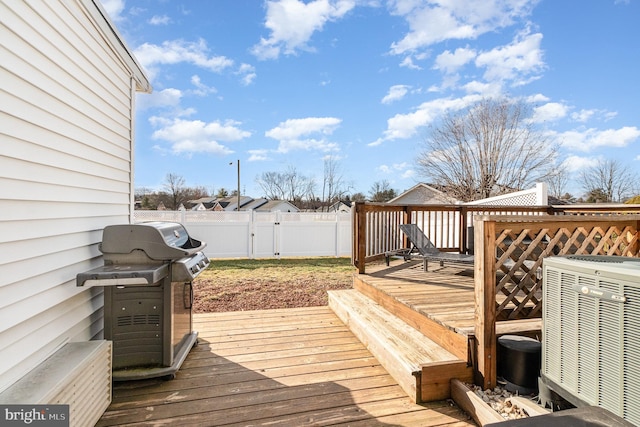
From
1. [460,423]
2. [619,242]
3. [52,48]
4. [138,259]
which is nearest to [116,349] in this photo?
[138,259]

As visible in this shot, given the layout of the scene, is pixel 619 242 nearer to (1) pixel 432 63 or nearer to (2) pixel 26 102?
(2) pixel 26 102

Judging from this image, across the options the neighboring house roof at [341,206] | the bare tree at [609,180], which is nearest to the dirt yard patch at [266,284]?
the neighboring house roof at [341,206]

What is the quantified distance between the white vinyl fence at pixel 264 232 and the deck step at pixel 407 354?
6.94 metres

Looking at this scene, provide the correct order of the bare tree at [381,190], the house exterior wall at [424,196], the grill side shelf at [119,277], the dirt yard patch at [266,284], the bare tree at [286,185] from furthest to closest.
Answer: the bare tree at [381,190] < the bare tree at [286,185] < the house exterior wall at [424,196] < the dirt yard patch at [266,284] < the grill side shelf at [119,277]

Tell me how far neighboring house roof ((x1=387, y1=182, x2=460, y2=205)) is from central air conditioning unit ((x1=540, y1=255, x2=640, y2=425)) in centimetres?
1669

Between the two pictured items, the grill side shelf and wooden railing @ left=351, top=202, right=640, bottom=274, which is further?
wooden railing @ left=351, top=202, right=640, bottom=274

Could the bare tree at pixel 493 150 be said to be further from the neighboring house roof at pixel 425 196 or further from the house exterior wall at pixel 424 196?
the house exterior wall at pixel 424 196

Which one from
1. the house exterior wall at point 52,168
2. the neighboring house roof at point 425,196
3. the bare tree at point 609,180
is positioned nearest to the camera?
the house exterior wall at point 52,168

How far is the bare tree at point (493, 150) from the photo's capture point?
16484 mm

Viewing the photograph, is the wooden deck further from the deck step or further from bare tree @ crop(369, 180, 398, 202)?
bare tree @ crop(369, 180, 398, 202)

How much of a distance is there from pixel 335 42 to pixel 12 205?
1010cm

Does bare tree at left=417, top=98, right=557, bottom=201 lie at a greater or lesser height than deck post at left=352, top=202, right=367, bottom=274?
greater

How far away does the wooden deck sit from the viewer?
80.3 inches

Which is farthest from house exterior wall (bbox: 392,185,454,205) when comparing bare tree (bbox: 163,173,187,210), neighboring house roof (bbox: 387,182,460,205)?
bare tree (bbox: 163,173,187,210)
